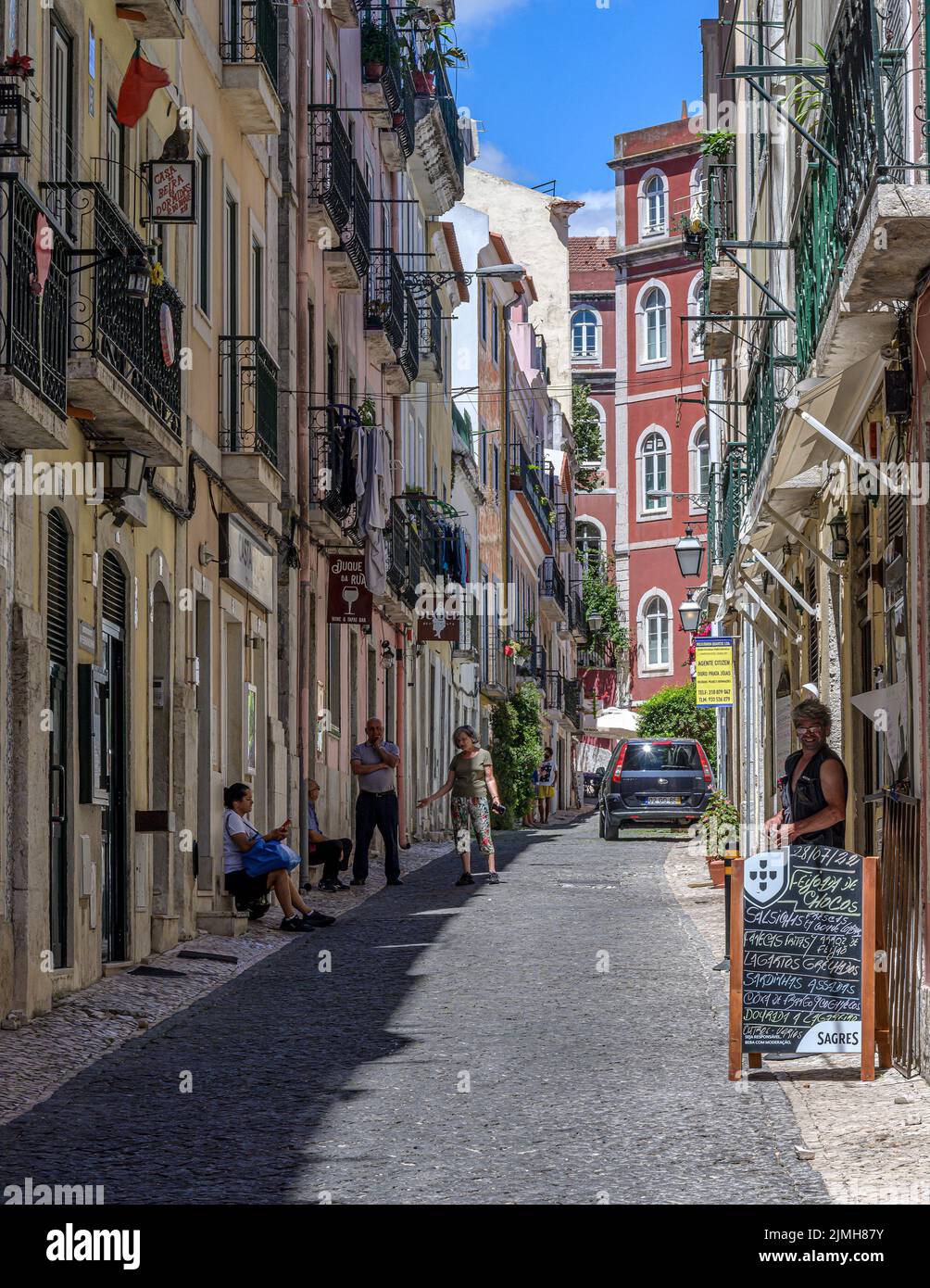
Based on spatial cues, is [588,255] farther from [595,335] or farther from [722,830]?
[722,830]

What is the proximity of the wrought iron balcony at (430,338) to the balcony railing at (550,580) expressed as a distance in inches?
972

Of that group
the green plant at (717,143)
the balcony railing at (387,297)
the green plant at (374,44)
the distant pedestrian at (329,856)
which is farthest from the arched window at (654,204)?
the distant pedestrian at (329,856)

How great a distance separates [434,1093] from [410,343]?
24.1m

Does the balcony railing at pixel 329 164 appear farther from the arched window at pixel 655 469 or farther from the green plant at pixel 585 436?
the green plant at pixel 585 436

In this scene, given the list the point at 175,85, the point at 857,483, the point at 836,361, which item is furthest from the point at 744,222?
the point at 836,361

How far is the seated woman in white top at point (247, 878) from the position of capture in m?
17.4

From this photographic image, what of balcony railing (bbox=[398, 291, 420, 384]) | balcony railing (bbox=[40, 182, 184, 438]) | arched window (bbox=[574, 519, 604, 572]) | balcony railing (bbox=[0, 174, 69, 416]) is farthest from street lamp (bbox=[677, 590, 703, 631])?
arched window (bbox=[574, 519, 604, 572])

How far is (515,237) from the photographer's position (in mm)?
66125

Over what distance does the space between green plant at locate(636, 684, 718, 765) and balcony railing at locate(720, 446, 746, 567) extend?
3211 cm

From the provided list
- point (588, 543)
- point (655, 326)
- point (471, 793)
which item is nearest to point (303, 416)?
point (471, 793)

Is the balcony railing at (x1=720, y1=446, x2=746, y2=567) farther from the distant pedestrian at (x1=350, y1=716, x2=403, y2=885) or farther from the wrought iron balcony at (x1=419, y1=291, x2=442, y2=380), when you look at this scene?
the wrought iron balcony at (x1=419, y1=291, x2=442, y2=380)
